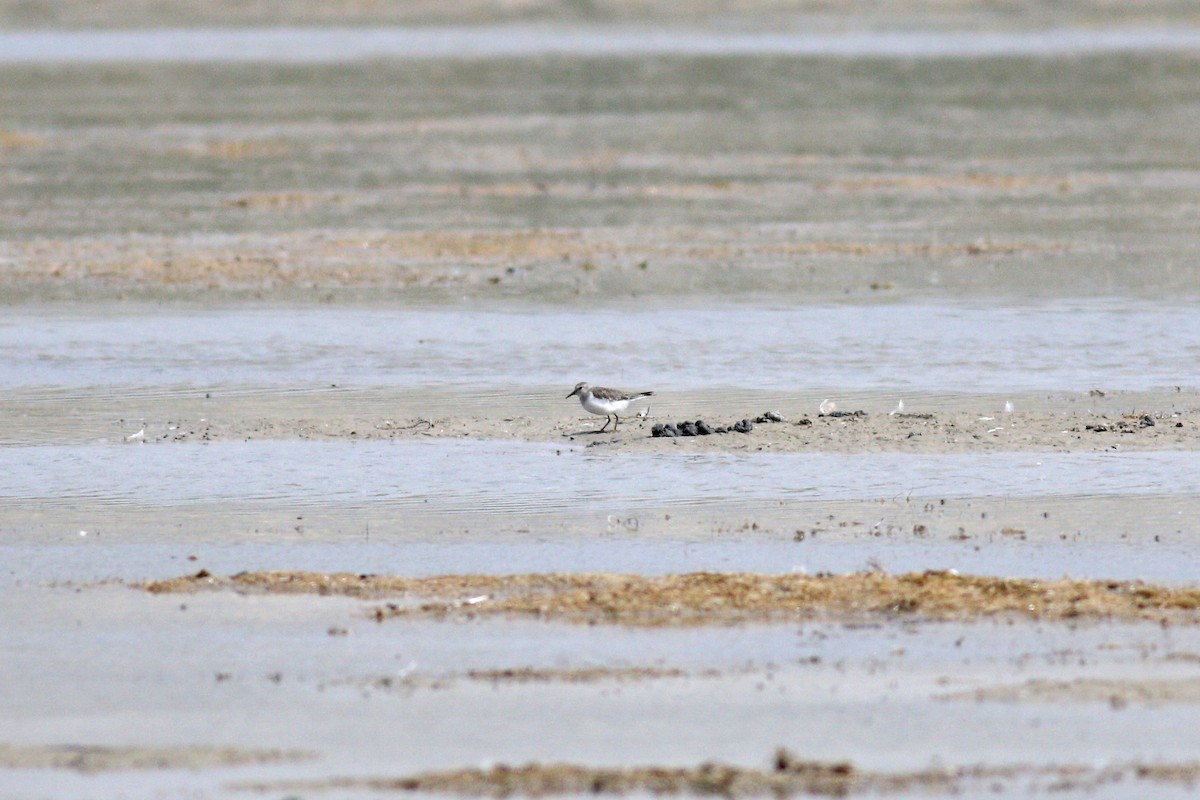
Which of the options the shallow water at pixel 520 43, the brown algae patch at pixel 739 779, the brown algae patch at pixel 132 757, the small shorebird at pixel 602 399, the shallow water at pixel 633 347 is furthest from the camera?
the shallow water at pixel 520 43

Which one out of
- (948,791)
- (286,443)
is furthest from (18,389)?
(948,791)

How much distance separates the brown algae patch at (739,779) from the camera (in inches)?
314

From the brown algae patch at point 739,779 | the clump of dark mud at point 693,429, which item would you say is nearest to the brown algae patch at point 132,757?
the brown algae patch at point 739,779

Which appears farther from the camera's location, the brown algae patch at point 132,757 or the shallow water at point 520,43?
the shallow water at point 520,43

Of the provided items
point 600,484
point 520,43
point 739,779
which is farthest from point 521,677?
point 520,43

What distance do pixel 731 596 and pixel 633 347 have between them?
9495 millimetres

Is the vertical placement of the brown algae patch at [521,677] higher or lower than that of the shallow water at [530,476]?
lower

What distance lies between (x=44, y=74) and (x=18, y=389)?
161ft

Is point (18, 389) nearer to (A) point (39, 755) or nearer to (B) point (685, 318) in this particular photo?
(B) point (685, 318)

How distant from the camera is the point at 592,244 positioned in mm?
27672

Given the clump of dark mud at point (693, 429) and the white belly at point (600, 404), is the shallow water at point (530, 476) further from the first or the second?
the clump of dark mud at point (693, 429)

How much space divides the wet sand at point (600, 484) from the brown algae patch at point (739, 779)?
0.03 meters

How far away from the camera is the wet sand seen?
28.8 feet

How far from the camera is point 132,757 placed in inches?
335
